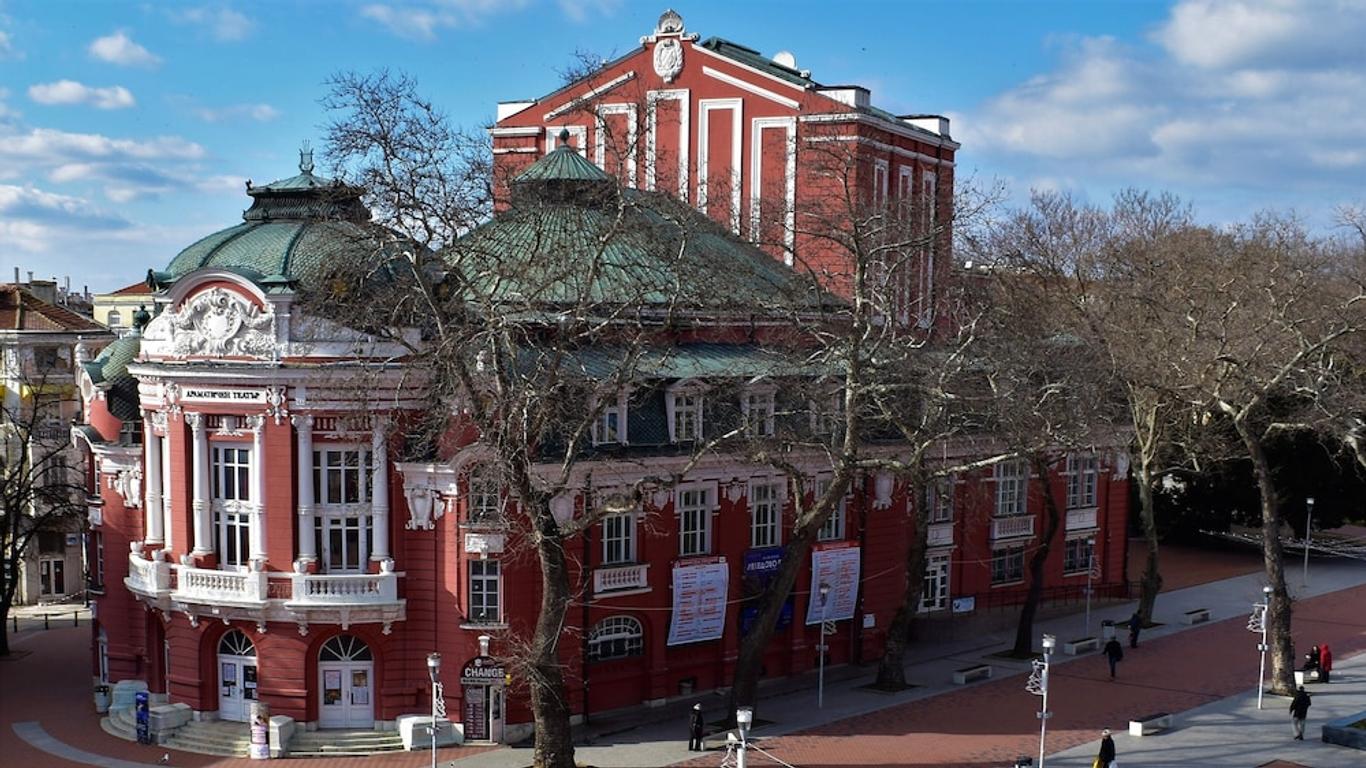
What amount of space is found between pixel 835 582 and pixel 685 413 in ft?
25.7

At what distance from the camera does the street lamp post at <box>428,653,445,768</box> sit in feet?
102

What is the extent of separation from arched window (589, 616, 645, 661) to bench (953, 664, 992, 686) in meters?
10.1

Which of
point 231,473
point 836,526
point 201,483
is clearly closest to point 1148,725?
point 836,526

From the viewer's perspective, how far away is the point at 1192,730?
3625cm

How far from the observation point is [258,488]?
112ft

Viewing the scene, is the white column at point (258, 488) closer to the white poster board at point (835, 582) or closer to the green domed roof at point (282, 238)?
the green domed roof at point (282, 238)

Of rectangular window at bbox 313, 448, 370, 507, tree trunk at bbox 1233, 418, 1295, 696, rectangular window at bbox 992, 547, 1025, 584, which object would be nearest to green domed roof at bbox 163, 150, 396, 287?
rectangular window at bbox 313, 448, 370, 507

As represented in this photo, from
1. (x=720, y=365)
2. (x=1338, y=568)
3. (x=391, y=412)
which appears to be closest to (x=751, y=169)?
(x=720, y=365)

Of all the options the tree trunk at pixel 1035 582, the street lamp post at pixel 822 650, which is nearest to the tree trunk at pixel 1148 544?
the tree trunk at pixel 1035 582

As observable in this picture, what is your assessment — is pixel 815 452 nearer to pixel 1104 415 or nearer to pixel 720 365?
pixel 720 365

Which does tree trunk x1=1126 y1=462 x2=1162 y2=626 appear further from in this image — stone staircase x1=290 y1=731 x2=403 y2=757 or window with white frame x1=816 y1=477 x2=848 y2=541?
stone staircase x1=290 y1=731 x2=403 y2=757

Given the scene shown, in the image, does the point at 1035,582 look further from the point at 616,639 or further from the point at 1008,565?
the point at 616,639

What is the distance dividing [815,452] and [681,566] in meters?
5.38

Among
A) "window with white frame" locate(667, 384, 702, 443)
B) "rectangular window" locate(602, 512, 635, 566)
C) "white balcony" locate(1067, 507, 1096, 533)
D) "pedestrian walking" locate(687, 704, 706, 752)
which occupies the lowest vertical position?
"pedestrian walking" locate(687, 704, 706, 752)
